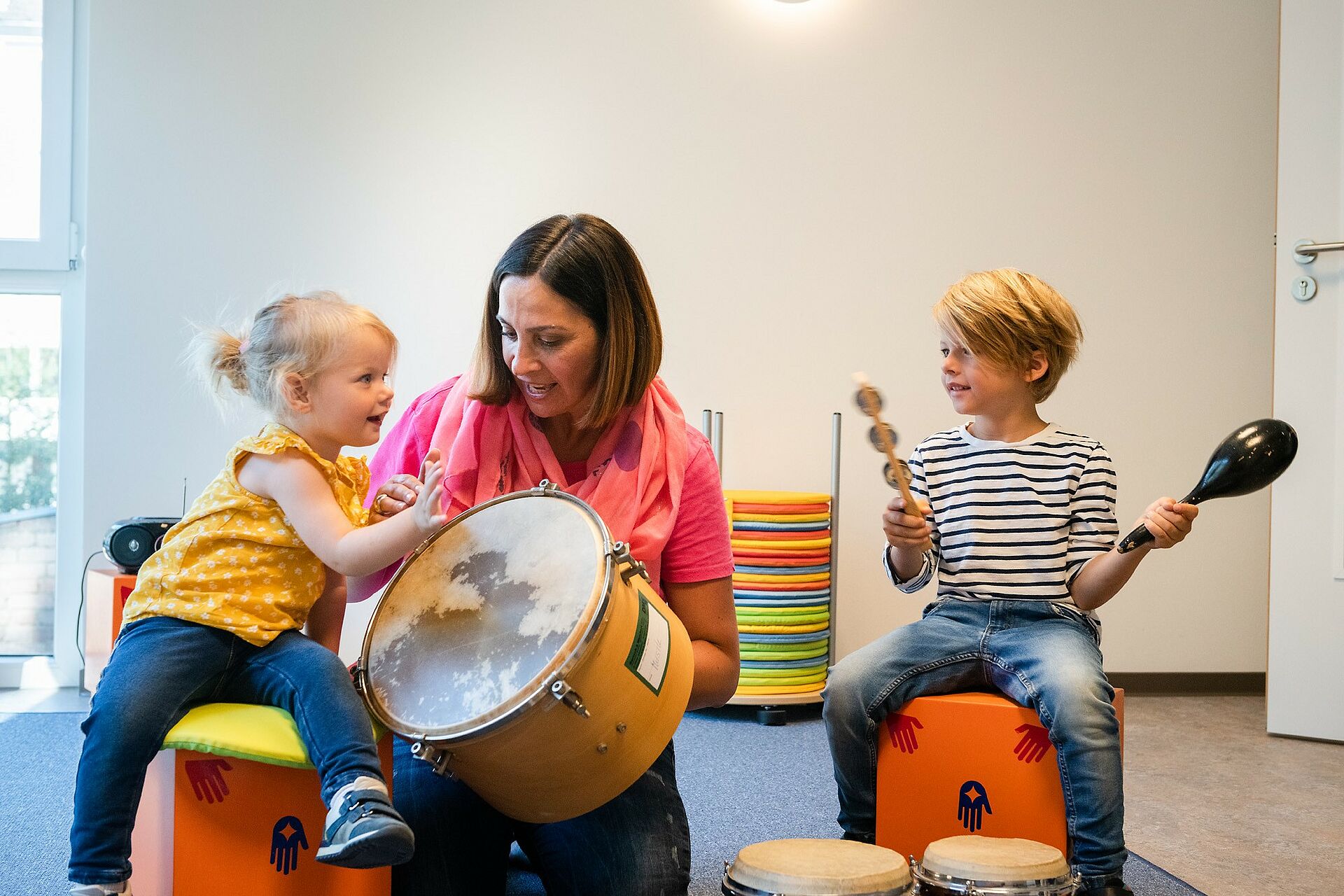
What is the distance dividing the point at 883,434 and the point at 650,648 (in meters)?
0.56

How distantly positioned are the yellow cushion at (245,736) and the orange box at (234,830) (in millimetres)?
24

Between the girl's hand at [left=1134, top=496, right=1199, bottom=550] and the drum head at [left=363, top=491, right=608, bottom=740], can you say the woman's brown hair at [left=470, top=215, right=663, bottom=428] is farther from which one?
the girl's hand at [left=1134, top=496, right=1199, bottom=550]

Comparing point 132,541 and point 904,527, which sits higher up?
point 904,527

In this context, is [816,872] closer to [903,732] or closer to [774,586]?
[903,732]

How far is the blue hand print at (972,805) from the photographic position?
1630 mm

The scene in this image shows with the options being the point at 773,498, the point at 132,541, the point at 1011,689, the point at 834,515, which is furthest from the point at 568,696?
the point at 834,515

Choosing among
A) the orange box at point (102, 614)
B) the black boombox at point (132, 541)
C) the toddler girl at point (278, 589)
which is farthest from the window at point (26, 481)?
the toddler girl at point (278, 589)

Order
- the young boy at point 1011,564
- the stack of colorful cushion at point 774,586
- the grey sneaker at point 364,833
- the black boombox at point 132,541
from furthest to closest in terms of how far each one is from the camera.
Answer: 1. the stack of colorful cushion at point 774,586
2. the black boombox at point 132,541
3. the young boy at point 1011,564
4. the grey sneaker at point 364,833

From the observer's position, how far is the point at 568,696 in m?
1.15

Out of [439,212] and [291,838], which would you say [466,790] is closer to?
[291,838]

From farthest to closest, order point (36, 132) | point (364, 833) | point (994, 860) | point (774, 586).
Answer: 1. point (36, 132)
2. point (774, 586)
3. point (994, 860)
4. point (364, 833)

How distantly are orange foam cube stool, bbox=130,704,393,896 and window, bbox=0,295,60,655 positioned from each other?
2.43m

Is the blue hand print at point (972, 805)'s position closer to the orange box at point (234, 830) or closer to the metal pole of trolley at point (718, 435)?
the orange box at point (234, 830)

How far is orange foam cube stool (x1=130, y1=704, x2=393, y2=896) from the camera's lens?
1282 mm
